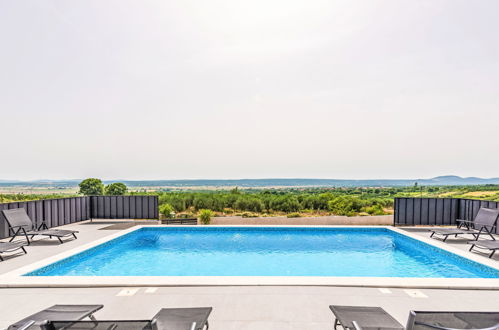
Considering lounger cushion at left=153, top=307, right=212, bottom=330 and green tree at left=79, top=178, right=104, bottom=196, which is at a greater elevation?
lounger cushion at left=153, top=307, right=212, bottom=330

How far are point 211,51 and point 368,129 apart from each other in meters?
18.3

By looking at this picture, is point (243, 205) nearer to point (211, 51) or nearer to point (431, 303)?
point (211, 51)

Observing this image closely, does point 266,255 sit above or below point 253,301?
below

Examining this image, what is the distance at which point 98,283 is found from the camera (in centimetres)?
383

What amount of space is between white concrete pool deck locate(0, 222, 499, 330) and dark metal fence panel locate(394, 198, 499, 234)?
5241mm

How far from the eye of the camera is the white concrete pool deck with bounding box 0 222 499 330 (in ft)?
9.57

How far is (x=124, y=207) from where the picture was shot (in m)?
9.60

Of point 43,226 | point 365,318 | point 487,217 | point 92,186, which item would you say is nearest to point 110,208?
point 43,226

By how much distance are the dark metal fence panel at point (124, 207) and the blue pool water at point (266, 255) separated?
3.89 feet

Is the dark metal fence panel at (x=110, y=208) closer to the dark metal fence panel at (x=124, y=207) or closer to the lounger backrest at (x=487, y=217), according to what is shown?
the dark metal fence panel at (x=124, y=207)

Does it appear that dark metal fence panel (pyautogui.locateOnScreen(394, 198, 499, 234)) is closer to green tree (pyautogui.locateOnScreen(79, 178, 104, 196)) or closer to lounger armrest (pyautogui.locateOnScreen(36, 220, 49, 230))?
lounger armrest (pyautogui.locateOnScreen(36, 220, 49, 230))

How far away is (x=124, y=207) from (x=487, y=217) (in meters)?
10.4

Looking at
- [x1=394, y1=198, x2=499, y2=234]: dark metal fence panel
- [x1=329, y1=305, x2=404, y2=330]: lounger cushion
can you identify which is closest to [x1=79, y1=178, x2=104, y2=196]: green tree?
[x1=394, y1=198, x2=499, y2=234]: dark metal fence panel

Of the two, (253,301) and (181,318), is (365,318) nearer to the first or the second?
(253,301)
